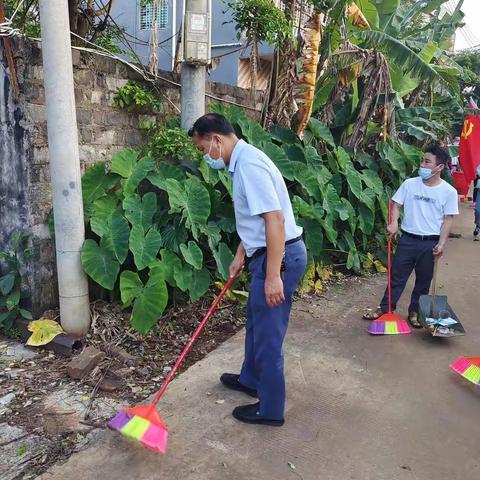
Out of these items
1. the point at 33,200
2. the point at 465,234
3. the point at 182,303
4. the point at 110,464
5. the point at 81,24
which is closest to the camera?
the point at 110,464

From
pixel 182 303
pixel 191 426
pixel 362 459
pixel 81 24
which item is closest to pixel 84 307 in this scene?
Answer: pixel 182 303

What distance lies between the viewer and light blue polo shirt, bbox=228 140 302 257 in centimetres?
235

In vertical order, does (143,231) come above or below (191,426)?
above

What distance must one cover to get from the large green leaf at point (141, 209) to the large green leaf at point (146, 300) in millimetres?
447

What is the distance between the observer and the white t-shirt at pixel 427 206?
4.04m

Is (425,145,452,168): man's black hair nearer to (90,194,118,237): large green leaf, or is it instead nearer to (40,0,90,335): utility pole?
(90,194,118,237): large green leaf

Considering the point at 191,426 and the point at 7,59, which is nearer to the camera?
the point at 191,426

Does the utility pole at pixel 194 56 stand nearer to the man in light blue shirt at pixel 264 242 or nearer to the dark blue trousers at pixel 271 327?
the man in light blue shirt at pixel 264 242

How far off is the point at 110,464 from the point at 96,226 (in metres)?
1.81

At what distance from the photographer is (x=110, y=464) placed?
2363 mm

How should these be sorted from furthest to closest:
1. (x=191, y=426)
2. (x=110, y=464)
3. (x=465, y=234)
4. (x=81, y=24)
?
(x=465, y=234), (x=81, y=24), (x=191, y=426), (x=110, y=464)

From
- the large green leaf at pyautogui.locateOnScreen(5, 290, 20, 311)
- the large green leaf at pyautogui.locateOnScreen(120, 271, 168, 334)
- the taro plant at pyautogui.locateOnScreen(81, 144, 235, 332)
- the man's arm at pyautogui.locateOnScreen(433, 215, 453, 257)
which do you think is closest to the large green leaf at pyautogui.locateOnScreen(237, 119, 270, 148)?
the taro plant at pyautogui.locateOnScreen(81, 144, 235, 332)

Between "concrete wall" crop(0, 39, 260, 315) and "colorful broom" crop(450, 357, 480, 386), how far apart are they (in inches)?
118

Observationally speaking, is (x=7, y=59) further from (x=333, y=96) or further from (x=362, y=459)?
(x=333, y=96)
